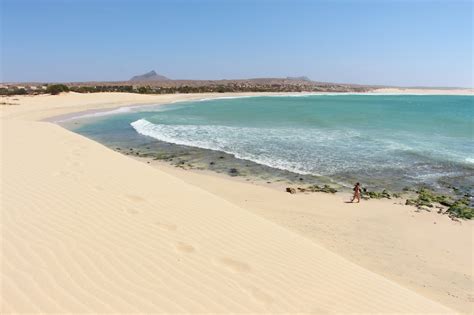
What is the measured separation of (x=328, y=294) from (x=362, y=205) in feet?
23.8

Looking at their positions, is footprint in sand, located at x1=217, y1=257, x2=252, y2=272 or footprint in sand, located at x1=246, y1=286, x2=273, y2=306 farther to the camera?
footprint in sand, located at x1=217, y1=257, x2=252, y2=272

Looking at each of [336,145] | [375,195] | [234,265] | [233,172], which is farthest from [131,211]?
[336,145]

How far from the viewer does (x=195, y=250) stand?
552cm

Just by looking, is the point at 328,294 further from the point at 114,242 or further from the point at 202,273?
the point at 114,242

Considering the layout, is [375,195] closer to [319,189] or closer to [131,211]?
[319,189]

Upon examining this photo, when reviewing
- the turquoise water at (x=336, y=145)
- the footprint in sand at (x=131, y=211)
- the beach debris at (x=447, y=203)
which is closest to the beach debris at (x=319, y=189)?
the turquoise water at (x=336, y=145)

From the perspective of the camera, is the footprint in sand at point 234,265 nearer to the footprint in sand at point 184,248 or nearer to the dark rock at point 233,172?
the footprint in sand at point 184,248

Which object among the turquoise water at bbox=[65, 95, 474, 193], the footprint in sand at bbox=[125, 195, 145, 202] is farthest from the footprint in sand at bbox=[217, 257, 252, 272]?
the turquoise water at bbox=[65, 95, 474, 193]

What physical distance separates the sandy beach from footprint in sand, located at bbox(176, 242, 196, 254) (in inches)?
1.2

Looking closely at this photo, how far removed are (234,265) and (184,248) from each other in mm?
782

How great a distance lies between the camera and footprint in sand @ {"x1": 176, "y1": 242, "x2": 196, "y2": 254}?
5.44 meters

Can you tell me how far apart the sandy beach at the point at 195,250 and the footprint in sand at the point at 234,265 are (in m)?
0.01

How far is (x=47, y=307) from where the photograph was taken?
3.67 metres

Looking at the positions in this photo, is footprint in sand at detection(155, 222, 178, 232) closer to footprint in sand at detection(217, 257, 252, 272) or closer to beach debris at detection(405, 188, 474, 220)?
footprint in sand at detection(217, 257, 252, 272)
